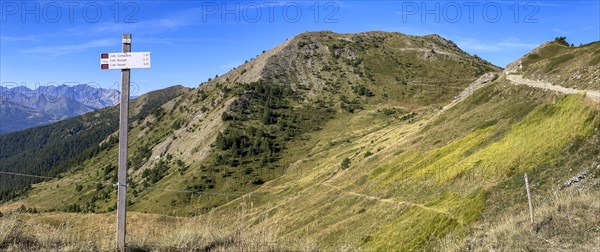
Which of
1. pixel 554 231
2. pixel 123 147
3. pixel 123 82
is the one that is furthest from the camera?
pixel 554 231

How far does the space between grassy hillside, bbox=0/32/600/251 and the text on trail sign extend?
→ 461 centimetres

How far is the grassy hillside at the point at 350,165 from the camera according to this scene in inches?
565

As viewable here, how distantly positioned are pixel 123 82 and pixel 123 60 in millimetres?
600

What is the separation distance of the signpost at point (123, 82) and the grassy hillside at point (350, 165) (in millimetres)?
846

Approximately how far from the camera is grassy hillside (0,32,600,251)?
47.1 ft

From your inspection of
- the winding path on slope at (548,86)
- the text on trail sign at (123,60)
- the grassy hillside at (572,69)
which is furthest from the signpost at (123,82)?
the grassy hillside at (572,69)

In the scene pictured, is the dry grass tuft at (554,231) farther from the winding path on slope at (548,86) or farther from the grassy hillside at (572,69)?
the grassy hillside at (572,69)

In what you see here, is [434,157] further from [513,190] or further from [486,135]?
[513,190]

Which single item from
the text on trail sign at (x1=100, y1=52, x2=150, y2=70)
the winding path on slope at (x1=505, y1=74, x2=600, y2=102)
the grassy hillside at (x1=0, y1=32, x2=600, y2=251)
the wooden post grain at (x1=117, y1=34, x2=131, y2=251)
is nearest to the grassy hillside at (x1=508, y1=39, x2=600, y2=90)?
the winding path on slope at (x1=505, y1=74, x2=600, y2=102)

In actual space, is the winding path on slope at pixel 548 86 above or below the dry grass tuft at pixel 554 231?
above

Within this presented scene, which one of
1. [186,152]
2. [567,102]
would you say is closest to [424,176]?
[567,102]

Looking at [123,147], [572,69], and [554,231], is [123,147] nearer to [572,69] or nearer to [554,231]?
[554,231]

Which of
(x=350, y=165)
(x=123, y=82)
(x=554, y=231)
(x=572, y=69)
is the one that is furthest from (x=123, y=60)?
(x=350, y=165)

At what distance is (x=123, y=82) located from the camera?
37.2 feet
